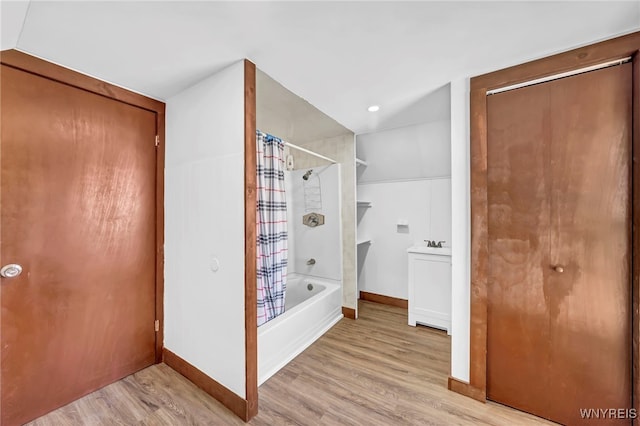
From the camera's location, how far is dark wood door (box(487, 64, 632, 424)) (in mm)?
1347

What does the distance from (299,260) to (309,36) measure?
260cm

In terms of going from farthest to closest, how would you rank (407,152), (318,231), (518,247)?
(318,231) < (407,152) < (518,247)

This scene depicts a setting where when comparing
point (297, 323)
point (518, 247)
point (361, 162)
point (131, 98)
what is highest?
point (131, 98)

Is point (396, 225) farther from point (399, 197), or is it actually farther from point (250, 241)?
point (250, 241)

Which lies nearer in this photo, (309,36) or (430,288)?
(309,36)

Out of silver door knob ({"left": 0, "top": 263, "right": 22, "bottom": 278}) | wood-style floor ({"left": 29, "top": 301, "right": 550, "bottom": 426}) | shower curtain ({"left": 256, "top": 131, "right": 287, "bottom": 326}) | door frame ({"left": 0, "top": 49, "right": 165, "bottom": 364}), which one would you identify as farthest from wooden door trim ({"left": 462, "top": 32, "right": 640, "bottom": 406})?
silver door knob ({"left": 0, "top": 263, "right": 22, "bottom": 278})

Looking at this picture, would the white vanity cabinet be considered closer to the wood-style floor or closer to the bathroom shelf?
the wood-style floor


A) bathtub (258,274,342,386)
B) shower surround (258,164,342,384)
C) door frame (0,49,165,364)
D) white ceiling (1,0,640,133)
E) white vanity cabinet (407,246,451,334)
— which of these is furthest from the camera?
white vanity cabinet (407,246,451,334)

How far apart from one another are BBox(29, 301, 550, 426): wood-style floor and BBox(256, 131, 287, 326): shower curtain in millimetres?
560

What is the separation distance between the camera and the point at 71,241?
1636 mm

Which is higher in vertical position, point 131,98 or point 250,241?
point 131,98

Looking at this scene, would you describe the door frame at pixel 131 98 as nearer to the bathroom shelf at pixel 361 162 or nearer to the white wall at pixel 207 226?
the white wall at pixel 207 226

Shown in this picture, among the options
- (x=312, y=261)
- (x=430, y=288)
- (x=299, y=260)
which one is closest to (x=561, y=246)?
(x=430, y=288)

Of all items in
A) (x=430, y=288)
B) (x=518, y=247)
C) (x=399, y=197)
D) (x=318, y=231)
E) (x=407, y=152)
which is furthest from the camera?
(x=399, y=197)
